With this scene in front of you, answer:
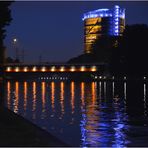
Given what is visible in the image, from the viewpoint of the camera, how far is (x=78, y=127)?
22922 millimetres

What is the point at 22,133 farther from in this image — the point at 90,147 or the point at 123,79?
the point at 123,79

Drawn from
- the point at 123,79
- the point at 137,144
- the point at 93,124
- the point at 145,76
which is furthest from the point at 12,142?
the point at 123,79

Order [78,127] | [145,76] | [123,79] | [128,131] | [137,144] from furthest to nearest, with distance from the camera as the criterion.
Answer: [123,79], [145,76], [78,127], [128,131], [137,144]

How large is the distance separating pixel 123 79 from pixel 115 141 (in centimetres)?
13216

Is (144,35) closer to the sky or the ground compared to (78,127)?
closer to the sky

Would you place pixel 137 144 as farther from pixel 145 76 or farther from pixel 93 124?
pixel 145 76

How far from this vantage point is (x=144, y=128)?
72.0 feet

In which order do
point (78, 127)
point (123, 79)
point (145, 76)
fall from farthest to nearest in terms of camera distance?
1. point (123, 79)
2. point (145, 76)
3. point (78, 127)

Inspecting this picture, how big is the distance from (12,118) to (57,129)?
237 centimetres

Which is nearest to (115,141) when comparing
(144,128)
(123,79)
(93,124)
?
(144,128)

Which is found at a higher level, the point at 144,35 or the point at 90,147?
the point at 144,35

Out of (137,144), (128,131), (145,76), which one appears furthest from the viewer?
(145,76)

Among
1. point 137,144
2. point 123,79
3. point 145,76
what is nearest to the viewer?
point 137,144

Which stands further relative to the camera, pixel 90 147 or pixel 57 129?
pixel 57 129
